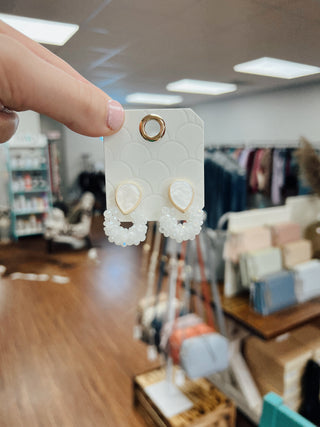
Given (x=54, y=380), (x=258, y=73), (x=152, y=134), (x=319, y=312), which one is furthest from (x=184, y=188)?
(x=54, y=380)

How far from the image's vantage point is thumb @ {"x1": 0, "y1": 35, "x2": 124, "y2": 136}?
284 millimetres

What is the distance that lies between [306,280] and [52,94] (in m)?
1.72

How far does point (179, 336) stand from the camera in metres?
1.42

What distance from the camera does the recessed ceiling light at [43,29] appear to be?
35 cm

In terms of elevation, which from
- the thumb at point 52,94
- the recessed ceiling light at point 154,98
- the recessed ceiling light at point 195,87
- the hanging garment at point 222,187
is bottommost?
the hanging garment at point 222,187

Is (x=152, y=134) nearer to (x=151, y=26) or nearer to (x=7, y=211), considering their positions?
(x=151, y=26)

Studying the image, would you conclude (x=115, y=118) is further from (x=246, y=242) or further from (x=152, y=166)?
(x=246, y=242)

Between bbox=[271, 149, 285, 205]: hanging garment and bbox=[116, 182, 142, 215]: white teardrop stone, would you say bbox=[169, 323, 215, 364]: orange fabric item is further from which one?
bbox=[271, 149, 285, 205]: hanging garment

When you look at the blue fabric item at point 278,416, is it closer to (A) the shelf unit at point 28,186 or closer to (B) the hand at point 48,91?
(B) the hand at point 48,91

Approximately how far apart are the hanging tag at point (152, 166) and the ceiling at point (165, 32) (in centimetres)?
14

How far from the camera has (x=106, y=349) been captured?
2381 millimetres

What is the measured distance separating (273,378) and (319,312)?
1.36ft

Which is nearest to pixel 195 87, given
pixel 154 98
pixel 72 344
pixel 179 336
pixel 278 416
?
pixel 154 98

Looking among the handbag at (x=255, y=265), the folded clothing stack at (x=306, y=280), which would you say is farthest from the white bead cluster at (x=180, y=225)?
the folded clothing stack at (x=306, y=280)
